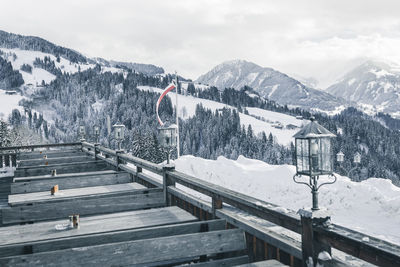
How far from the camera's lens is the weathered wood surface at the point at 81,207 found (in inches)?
215

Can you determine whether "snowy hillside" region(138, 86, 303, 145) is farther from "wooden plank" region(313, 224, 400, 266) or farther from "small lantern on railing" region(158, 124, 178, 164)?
"wooden plank" region(313, 224, 400, 266)

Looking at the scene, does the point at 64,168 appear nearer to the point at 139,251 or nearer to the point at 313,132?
the point at 139,251

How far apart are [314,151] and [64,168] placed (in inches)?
340

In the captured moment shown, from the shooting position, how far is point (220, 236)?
3943 millimetres

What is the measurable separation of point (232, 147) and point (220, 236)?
5093 inches

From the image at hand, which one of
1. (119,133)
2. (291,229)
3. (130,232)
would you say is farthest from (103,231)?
(119,133)

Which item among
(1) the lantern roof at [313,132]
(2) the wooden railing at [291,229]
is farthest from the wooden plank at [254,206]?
(1) the lantern roof at [313,132]

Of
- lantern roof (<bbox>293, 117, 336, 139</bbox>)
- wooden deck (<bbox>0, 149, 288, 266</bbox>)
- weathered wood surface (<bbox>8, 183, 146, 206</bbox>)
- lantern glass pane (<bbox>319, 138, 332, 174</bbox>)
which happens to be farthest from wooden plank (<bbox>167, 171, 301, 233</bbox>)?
weathered wood surface (<bbox>8, 183, 146, 206</bbox>)

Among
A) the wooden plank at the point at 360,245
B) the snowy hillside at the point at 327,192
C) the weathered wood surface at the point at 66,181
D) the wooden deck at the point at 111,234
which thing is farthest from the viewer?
the snowy hillside at the point at 327,192

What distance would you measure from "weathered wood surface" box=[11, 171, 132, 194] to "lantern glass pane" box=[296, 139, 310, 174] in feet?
17.3

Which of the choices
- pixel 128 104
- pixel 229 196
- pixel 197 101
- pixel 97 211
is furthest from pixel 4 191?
pixel 197 101

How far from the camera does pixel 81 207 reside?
5.84 m

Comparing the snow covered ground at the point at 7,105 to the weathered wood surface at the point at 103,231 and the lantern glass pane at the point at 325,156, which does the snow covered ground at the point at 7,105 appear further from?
the lantern glass pane at the point at 325,156

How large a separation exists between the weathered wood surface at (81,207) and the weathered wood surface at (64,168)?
473 centimetres
